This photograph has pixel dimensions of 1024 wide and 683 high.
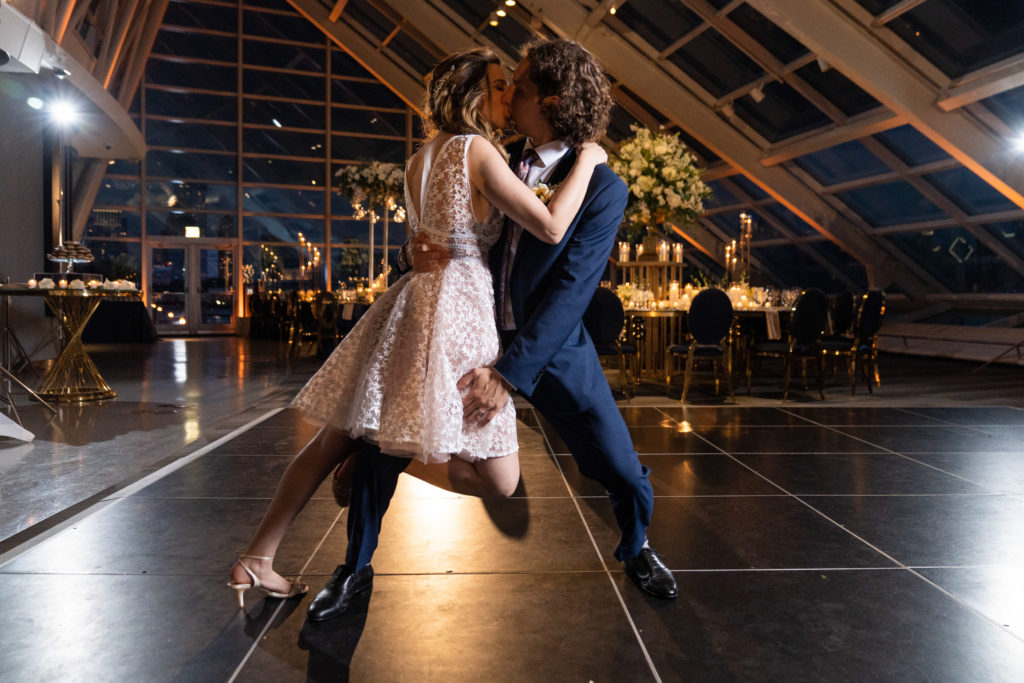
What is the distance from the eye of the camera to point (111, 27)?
12.4 meters

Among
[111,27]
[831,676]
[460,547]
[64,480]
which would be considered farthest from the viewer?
[111,27]

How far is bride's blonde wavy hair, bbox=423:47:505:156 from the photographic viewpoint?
5.20 ft

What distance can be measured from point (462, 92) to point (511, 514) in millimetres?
1609

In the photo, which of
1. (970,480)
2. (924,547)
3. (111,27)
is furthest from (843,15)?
(111,27)

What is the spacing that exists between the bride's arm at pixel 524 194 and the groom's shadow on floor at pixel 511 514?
1274mm

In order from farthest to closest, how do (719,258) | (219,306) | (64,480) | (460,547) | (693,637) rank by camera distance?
(219,306), (719,258), (64,480), (460,547), (693,637)

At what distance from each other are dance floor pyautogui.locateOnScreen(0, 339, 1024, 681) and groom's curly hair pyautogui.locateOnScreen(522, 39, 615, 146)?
1106mm

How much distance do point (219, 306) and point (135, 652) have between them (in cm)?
1592

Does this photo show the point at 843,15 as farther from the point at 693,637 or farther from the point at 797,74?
the point at 693,637

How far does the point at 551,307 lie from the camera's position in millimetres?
1556

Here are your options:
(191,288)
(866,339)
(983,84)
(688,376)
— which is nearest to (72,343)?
(688,376)

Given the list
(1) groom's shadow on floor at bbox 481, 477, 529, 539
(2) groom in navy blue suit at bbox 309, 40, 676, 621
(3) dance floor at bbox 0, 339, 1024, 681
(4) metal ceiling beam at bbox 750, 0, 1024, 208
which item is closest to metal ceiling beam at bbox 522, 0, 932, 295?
(4) metal ceiling beam at bbox 750, 0, 1024, 208

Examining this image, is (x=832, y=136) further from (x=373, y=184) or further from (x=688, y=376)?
(x=373, y=184)

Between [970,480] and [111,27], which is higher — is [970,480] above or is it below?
below
